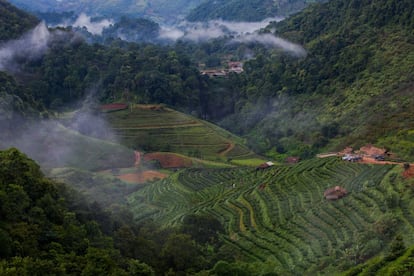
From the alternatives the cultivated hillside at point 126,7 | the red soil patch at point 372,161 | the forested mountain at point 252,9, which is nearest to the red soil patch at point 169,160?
the red soil patch at point 372,161

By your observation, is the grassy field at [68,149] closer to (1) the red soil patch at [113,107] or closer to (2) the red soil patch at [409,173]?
(1) the red soil patch at [113,107]

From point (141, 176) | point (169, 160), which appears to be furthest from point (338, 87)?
point (141, 176)

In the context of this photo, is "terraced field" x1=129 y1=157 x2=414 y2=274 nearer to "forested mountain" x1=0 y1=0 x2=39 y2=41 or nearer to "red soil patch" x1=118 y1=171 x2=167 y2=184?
"red soil patch" x1=118 y1=171 x2=167 y2=184

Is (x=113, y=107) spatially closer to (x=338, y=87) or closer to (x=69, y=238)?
(x=338, y=87)

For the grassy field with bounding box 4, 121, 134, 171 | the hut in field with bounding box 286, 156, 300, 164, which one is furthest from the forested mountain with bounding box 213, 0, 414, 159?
the grassy field with bounding box 4, 121, 134, 171

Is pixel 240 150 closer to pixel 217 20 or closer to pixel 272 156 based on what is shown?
pixel 272 156

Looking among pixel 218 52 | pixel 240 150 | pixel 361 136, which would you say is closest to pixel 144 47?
pixel 218 52
